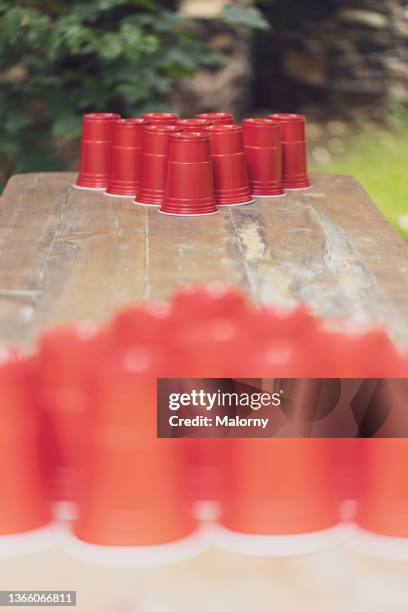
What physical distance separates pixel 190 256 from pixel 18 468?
57cm

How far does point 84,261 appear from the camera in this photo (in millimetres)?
1705

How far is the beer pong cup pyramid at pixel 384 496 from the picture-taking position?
1300mm

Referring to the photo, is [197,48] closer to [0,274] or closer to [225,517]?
[0,274]

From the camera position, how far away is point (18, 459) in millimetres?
1309

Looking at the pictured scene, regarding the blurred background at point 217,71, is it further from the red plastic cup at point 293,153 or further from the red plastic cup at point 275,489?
Answer: the red plastic cup at point 275,489

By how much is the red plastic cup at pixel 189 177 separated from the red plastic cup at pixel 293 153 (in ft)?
1.27

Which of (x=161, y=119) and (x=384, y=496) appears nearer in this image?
(x=384, y=496)

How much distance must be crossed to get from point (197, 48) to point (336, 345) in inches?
120

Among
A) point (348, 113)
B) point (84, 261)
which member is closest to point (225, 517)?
point (84, 261)

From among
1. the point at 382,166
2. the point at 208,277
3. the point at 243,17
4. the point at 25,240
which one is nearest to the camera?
the point at 208,277

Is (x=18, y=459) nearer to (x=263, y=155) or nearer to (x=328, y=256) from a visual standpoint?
(x=328, y=256)

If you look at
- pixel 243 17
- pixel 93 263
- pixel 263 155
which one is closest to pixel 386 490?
pixel 93 263

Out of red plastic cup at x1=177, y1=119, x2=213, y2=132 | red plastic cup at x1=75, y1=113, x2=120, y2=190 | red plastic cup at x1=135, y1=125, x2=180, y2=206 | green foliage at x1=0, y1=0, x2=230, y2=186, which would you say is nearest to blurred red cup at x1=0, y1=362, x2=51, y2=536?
red plastic cup at x1=135, y1=125, x2=180, y2=206

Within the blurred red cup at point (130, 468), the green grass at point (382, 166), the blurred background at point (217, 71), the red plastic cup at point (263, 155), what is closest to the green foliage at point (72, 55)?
the blurred background at point (217, 71)
